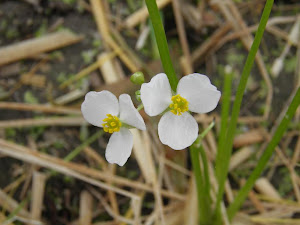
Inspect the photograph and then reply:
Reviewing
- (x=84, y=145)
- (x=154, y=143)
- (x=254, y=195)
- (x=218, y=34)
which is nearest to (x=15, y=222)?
(x=84, y=145)

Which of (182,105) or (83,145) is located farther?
(83,145)

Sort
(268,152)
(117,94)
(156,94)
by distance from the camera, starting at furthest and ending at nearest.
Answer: (117,94), (268,152), (156,94)

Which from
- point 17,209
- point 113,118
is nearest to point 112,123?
point 113,118

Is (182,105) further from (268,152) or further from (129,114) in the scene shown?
(268,152)

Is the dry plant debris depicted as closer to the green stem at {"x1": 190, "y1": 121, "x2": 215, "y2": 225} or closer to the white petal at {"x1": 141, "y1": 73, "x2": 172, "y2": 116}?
the green stem at {"x1": 190, "y1": 121, "x2": 215, "y2": 225}

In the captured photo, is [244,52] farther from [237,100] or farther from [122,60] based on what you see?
[237,100]

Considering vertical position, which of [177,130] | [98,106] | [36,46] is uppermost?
[36,46]

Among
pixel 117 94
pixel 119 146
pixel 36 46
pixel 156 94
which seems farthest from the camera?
pixel 36 46
